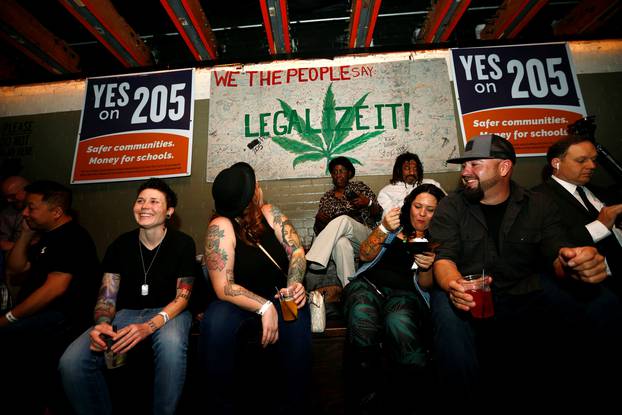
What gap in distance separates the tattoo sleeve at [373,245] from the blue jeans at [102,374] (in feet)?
5.10

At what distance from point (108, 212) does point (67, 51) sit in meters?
2.69

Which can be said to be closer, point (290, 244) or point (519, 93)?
point (290, 244)

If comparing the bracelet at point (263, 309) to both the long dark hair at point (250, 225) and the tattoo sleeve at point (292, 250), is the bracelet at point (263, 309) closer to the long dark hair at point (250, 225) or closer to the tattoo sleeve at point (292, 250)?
the tattoo sleeve at point (292, 250)

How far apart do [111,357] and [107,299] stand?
23.2 inches

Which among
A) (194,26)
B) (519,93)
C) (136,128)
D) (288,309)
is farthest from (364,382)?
(136,128)

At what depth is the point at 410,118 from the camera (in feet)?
15.3

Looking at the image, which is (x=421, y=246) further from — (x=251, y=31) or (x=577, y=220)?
(x=251, y=31)

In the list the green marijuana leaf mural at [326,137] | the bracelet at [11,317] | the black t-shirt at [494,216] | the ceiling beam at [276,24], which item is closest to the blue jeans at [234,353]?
the black t-shirt at [494,216]

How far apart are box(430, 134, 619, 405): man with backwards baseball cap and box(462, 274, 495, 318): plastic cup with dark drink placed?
0.03 meters

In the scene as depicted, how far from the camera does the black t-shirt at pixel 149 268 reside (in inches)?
91.7

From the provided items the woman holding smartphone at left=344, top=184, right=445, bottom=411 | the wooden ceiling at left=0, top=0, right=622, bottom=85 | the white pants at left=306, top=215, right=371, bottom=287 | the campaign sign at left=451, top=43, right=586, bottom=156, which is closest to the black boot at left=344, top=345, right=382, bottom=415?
the woman holding smartphone at left=344, top=184, right=445, bottom=411

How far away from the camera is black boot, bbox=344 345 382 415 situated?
7.00 feet

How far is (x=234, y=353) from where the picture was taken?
180 centimetres

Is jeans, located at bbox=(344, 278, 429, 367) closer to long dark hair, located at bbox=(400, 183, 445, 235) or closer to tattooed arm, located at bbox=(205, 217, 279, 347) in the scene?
long dark hair, located at bbox=(400, 183, 445, 235)
